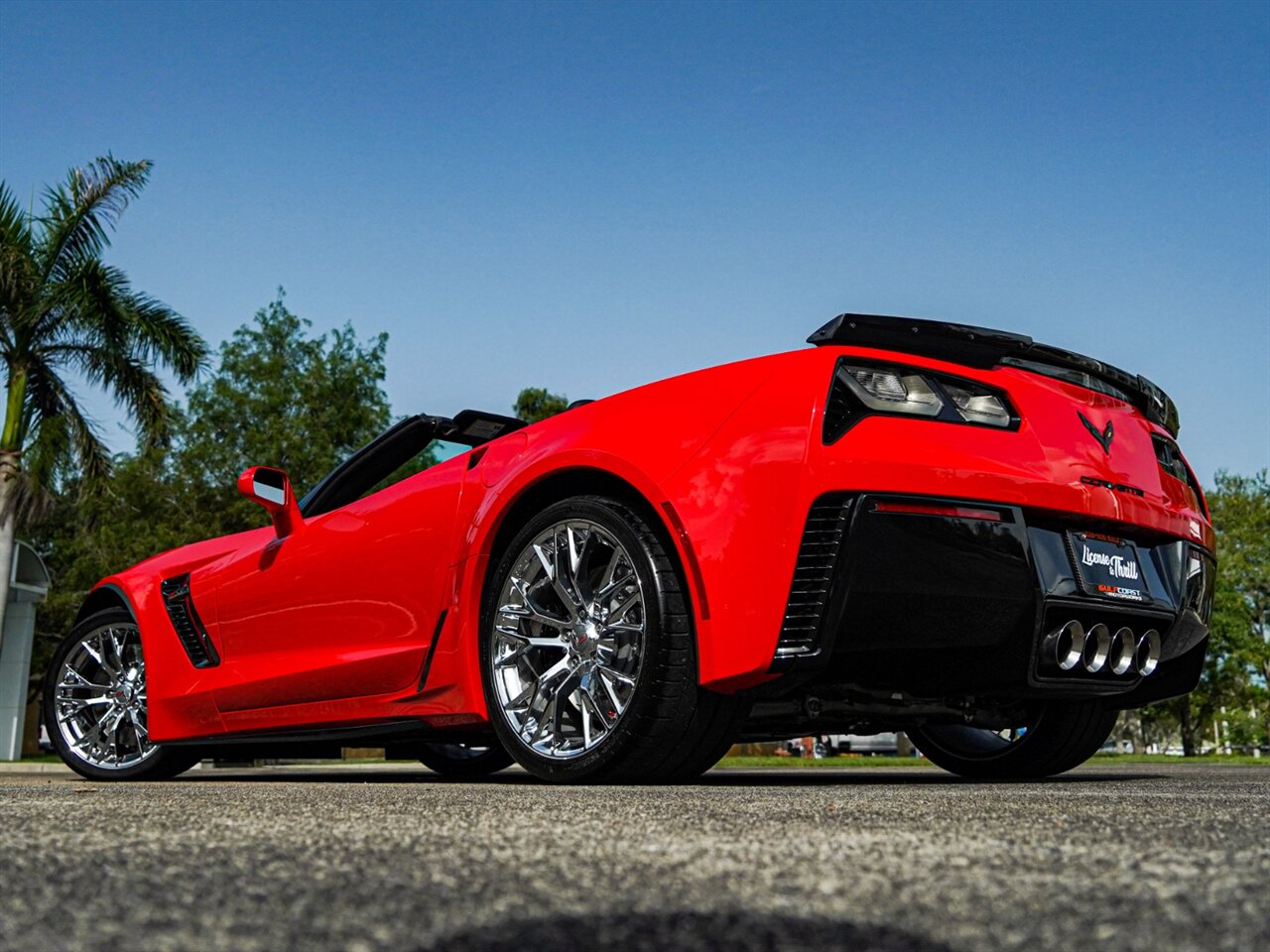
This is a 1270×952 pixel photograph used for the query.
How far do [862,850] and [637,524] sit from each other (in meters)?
2.15

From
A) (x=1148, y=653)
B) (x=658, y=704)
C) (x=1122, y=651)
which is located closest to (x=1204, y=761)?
(x=1148, y=653)

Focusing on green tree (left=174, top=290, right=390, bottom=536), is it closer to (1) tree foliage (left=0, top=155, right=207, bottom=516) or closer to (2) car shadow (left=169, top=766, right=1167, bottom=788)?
(1) tree foliage (left=0, top=155, right=207, bottom=516)

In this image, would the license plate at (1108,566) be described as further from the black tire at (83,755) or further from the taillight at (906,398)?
the black tire at (83,755)

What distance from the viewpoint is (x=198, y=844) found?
73.7 inches

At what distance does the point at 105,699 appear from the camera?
20.2ft

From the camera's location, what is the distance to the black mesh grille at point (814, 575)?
11.4 ft

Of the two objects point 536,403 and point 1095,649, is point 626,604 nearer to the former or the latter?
point 1095,649

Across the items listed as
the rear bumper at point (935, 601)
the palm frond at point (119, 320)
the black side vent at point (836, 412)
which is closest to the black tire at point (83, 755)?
the rear bumper at point (935, 601)

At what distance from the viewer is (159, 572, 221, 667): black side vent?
221 inches

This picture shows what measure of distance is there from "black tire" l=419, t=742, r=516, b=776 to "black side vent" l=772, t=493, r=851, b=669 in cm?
339

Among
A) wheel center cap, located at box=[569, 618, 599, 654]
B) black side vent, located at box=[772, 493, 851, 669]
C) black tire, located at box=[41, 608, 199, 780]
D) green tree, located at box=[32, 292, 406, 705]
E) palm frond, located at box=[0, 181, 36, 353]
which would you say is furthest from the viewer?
green tree, located at box=[32, 292, 406, 705]

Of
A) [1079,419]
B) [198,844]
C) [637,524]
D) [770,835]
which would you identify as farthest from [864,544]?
[198,844]

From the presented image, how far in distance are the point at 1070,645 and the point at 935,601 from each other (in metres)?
0.53

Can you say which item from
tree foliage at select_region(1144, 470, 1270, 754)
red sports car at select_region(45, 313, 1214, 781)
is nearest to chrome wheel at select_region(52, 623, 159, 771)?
red sports car at select_region(45, 313, 1214, 781)
